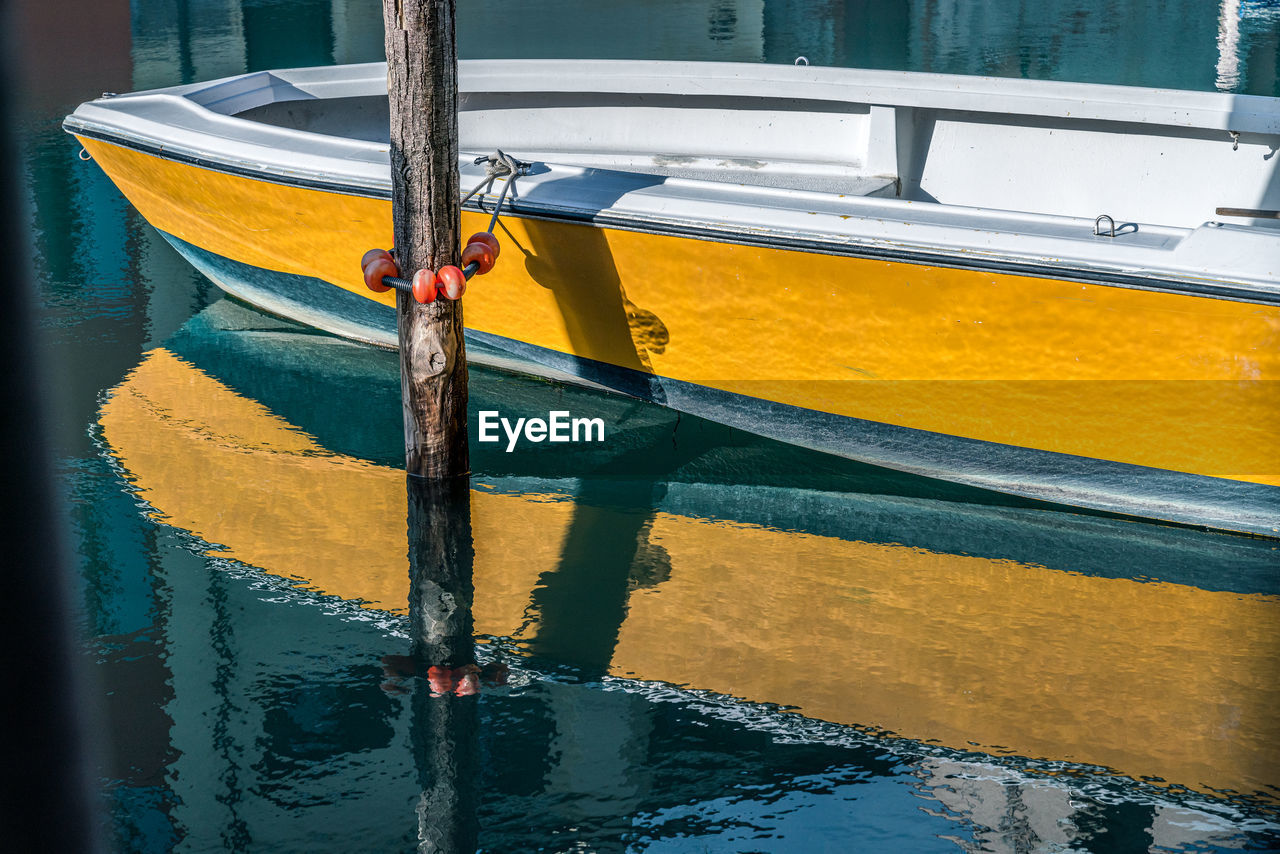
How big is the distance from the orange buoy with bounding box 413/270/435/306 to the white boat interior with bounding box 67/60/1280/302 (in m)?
0.54

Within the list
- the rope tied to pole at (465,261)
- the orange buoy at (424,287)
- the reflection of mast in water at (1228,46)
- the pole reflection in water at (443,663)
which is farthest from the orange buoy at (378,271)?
the reflection of mast in water at (1228,46)

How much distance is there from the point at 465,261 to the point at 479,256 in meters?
0.05

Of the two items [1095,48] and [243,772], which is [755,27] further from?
[243,772]

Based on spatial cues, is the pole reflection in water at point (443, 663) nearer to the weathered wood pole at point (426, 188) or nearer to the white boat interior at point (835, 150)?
the weathered wood pole at point (426, 188)

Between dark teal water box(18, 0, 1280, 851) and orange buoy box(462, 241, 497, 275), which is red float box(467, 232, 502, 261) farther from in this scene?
dark teal water box(18, 0, 1280, 851)

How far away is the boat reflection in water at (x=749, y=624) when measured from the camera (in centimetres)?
269

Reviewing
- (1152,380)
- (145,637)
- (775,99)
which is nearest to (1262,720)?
(1152,380)

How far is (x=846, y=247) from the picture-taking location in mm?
3627

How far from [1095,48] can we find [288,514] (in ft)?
36.0

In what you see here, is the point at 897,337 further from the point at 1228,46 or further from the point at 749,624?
the point at 1228,46

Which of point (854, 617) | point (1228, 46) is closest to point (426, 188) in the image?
point (854, 617)

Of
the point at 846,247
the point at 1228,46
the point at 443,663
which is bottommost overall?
the point at 443,663

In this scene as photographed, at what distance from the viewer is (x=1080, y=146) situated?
4.73 m

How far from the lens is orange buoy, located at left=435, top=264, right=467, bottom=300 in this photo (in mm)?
3713
